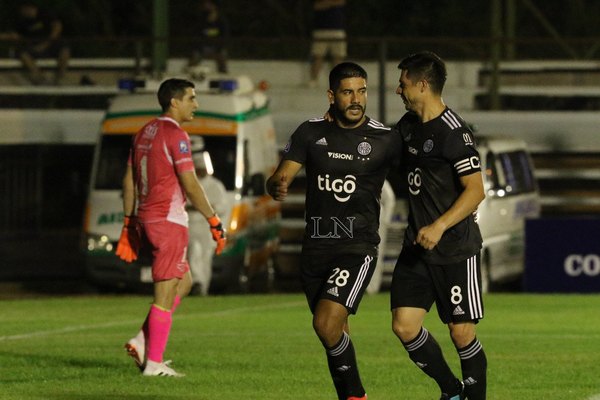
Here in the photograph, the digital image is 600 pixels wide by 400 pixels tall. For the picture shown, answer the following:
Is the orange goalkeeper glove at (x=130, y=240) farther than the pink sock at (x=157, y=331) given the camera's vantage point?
Yes

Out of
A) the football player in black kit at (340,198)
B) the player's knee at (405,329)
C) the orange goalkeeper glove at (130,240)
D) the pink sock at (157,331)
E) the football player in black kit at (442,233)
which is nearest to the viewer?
the football player in black kit at (442,233)

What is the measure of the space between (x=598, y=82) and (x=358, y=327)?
1373cm

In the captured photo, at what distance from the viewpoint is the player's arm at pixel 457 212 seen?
9.52 meters

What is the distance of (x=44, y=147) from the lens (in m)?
30.3

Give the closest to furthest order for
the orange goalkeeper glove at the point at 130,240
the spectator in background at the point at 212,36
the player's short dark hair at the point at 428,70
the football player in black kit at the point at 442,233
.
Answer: the football player in black kit at the point at 442,233 < the player's short dark hair at the point at 428,70 < the orange goalkeeper glove at the point at 130,240 < the spectator in background at the point at 212,36

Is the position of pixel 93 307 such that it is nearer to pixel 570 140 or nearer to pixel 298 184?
pixel 298 184

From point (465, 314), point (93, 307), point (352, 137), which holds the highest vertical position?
point (352, 137)

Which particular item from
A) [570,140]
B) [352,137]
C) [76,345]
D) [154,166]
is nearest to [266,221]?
[570,140]

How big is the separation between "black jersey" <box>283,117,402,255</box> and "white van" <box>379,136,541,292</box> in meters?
13.0

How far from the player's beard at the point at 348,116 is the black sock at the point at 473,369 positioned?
134 centimetres

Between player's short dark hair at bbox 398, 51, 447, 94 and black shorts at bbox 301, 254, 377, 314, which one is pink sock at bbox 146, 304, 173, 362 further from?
player's short dark hair at bbox 398, 51, 447, 94

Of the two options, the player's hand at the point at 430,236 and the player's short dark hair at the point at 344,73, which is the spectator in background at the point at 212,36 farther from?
the player's hand at the point at 430,236

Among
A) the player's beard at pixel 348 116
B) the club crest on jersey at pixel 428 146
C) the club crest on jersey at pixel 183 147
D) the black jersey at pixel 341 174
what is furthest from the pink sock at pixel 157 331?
the club crest on jersey at pixel 428 146

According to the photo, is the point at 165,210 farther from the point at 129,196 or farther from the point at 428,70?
the point at 428,70
